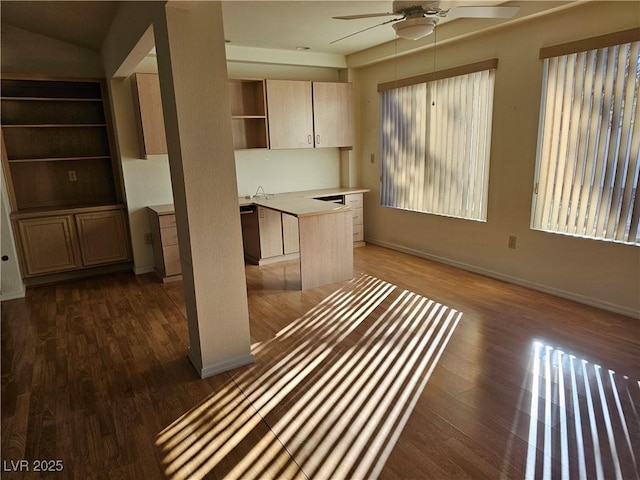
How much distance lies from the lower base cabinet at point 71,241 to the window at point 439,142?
11.6 feet

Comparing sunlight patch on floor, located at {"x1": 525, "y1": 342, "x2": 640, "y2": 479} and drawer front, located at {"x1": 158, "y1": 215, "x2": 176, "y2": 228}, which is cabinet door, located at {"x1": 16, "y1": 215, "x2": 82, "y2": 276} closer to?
drawer front, located at {"x1": 158, "y1": 215, "x2": 176, "y2": 228}

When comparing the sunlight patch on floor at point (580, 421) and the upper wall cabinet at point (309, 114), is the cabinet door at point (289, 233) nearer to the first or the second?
the upper wall cabinet at point (309, 114)

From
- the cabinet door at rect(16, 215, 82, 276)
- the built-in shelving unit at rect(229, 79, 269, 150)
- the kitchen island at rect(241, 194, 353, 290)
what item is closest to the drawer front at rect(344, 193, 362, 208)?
the kitchen island at rect(241, 194, 353, 290)

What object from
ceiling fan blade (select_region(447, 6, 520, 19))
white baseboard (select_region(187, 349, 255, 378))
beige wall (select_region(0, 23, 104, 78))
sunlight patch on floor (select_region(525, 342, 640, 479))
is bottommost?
sunlight patch on floor (select_region(525, 342, 640, 479))

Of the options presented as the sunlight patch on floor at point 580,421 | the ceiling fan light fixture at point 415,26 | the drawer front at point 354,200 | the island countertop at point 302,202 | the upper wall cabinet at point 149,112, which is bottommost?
the sunlight patch on floor at point 580,421

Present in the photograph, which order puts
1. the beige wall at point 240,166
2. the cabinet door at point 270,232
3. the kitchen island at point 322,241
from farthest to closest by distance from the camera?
the cabinet door at point 270,232 → the beige wall at point 240,166 → the kitchen island at point 322,241

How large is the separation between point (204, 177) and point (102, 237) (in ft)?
9.67

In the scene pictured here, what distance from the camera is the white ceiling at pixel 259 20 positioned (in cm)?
334

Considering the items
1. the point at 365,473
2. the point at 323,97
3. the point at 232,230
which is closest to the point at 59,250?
the point at 232,230

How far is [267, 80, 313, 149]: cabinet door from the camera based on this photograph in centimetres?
512

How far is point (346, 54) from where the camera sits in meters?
5.57

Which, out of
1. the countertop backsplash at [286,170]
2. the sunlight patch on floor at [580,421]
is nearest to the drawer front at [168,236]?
the countertop backsplash at [286,170]

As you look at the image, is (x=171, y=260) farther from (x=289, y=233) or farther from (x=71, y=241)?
(x=289, y=233)

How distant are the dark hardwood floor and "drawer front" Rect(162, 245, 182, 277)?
668 millimetres
